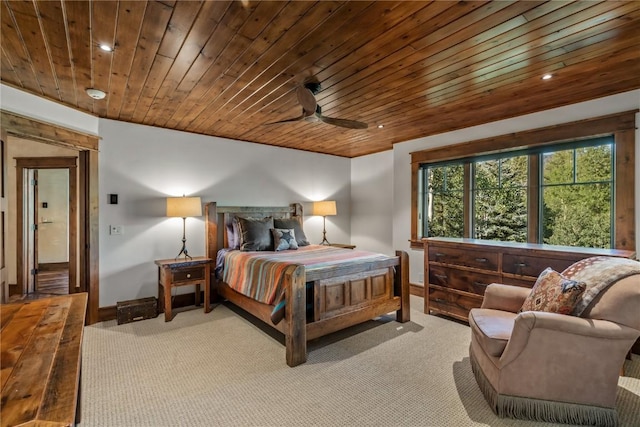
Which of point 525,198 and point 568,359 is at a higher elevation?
point 525,198

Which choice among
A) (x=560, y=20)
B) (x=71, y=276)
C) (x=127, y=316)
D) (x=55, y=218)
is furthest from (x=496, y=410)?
(x=55, y=218)

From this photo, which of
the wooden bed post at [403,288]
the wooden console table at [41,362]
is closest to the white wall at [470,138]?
the wooden bed post at [403,288]

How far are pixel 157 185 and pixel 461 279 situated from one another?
404 centimetres

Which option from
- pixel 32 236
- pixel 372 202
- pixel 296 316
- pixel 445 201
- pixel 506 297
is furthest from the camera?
pixel 372 202

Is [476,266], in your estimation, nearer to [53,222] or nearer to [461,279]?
[461,279]

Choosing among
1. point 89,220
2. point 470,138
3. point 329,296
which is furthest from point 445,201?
point 89,220

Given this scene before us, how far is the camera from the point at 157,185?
4051mm

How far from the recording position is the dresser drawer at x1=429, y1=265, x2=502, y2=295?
320cm

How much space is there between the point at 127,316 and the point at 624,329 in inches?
175

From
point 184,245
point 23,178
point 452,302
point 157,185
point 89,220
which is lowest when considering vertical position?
point 452,302

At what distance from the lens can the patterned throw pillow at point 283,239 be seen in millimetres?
4176

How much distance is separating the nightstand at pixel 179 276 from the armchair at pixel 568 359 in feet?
10.7

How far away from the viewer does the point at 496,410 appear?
1.92 metres

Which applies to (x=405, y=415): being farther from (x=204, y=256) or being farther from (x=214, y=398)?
(x=204, y=256)
